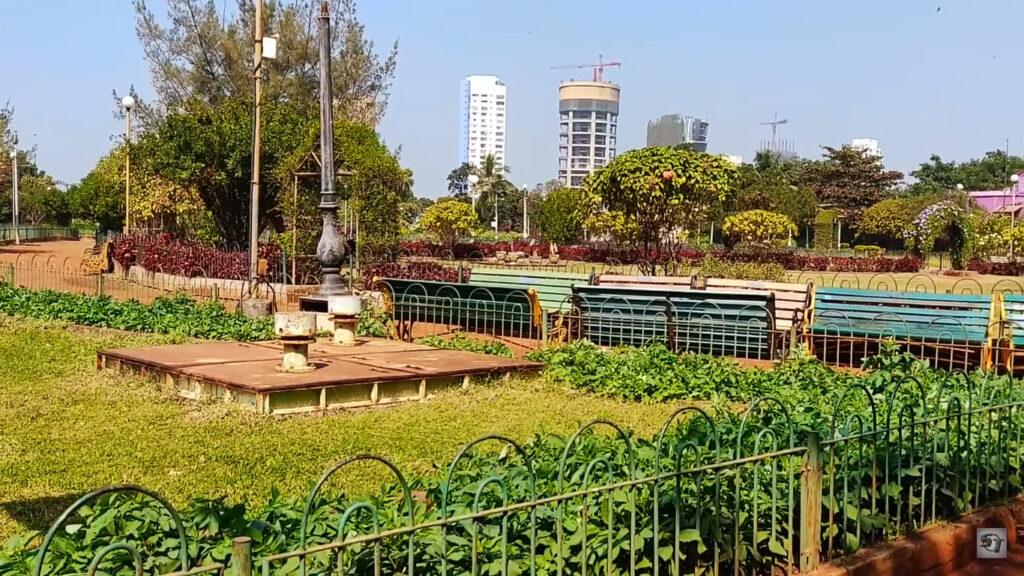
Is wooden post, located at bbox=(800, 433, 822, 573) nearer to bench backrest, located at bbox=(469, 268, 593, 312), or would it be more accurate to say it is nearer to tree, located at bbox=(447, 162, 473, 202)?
bench backrest, located at bbox=(469, 268, 593, 312)

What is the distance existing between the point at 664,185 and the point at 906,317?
938 cm

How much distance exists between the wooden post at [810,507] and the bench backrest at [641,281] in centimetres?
909

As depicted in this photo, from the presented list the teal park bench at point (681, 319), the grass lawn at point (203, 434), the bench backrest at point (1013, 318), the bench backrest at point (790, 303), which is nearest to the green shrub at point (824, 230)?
the bench backrest at point (790, 303)

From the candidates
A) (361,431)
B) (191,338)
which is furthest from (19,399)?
(191,338)

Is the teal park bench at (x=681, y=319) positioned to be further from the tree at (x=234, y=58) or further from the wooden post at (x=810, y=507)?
the tree at (x=234, y=58)

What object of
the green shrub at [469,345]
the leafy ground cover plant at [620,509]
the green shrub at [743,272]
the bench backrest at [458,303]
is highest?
the green shrub at [743,272]

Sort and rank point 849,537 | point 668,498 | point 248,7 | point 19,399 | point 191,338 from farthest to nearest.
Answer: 1. point 248,7
2. point 191,338
3. point 19,399
4. point 849,537
5. point 668,498

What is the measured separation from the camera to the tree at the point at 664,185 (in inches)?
754

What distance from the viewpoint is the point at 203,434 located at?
6.76 metres

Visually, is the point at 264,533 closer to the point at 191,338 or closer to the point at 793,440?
the point at 793,440

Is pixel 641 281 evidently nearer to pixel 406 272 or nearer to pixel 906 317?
pixel 906 317

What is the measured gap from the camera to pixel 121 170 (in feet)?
108

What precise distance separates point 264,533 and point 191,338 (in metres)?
8.86

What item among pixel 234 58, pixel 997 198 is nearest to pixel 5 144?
pixel 234 58
